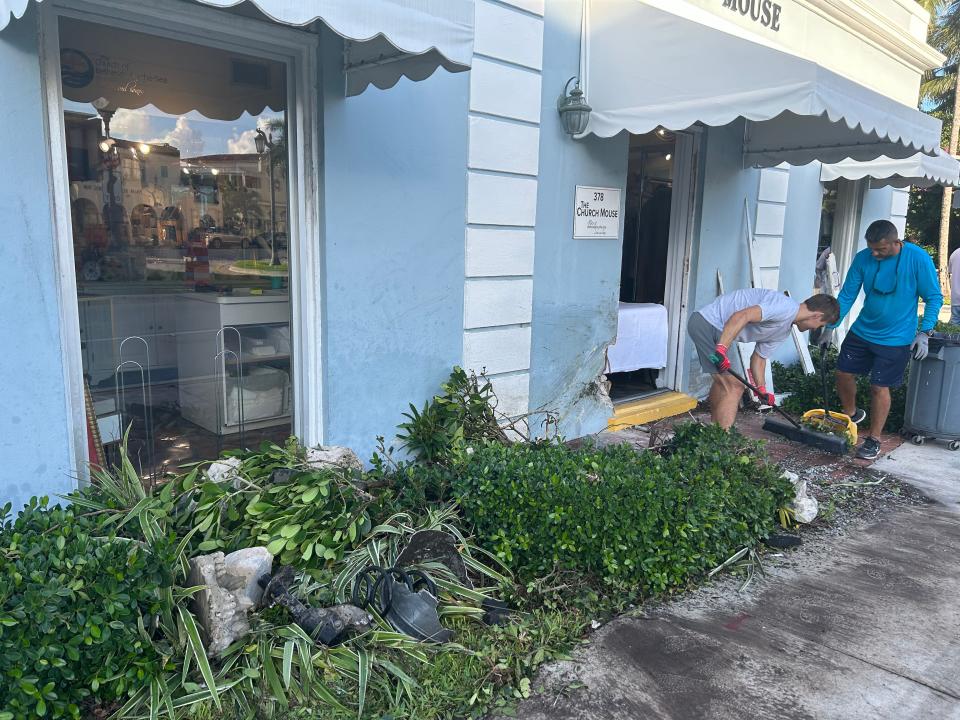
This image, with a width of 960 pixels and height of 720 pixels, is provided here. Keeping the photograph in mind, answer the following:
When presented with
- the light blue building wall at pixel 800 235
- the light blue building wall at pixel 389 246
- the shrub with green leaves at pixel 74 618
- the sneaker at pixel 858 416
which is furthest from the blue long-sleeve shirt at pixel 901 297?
the shrub with green leaves at pixel 74 618

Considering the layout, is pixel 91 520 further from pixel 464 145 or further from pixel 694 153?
pixel 694 153

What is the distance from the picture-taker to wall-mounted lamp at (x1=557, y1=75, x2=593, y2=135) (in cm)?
577

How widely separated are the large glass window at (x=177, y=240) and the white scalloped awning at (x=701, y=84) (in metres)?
2.61

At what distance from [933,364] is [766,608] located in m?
4.02

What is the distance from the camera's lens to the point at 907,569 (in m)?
4.33

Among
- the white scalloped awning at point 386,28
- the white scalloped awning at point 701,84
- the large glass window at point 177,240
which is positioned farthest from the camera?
the white scalloped awning at point 701,84

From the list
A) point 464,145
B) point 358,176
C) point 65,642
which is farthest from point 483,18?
point 65,642

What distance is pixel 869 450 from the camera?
20.9 ft

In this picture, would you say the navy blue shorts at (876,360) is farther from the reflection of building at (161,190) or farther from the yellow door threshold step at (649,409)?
the reflection of building at (161,190)

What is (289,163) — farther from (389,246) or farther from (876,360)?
(876,360)

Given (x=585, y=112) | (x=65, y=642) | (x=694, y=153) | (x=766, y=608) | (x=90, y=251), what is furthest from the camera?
(x=694, y=153)

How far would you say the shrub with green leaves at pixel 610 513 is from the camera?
146 inches

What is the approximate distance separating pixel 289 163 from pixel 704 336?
3.64 metres

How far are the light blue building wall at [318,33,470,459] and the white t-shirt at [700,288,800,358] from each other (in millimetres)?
2249
